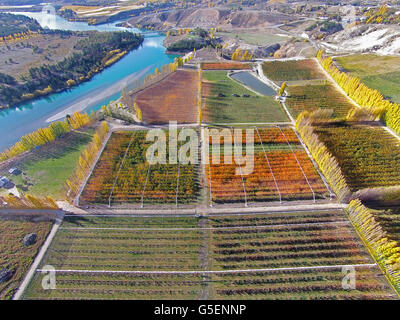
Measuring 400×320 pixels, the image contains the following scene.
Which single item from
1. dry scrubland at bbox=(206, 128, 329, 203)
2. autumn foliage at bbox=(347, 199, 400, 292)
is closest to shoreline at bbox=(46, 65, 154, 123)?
dry scrubland at bbox=(206, 128, 329, 203)

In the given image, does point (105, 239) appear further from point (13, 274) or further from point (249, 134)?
point (249, 134)

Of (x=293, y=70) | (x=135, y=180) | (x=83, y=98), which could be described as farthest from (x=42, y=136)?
(x=293, y=70)

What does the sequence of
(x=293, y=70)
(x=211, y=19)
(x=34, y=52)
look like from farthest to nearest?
(x=211, y=19) < (x=34, y=52) < (x=293, y=70)

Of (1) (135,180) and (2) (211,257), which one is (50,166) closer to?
(1) (135,180)

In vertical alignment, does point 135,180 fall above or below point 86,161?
below

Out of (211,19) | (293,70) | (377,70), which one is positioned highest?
(211,19)

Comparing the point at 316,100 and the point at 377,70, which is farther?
the point at 377,70
